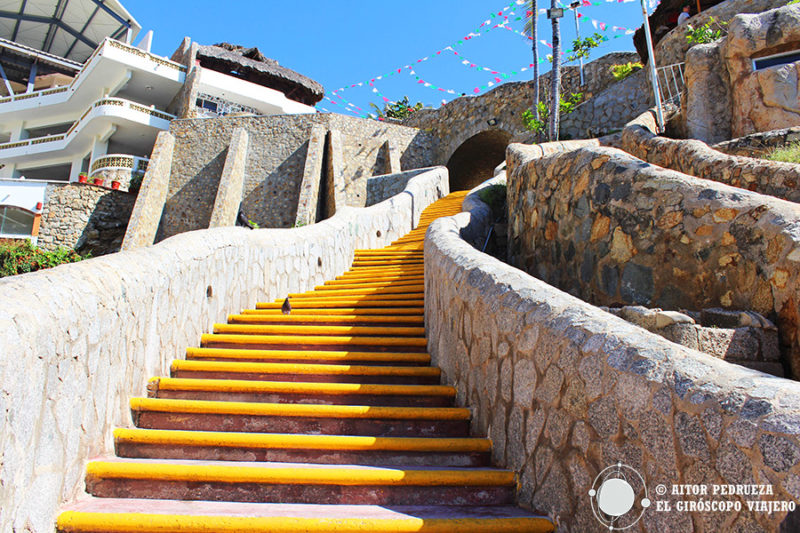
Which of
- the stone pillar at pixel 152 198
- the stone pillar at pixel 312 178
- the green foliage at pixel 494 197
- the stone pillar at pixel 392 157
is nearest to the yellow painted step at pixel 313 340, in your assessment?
the green foliage at pixel 494 197

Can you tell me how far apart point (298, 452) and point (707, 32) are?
12600 millimetres

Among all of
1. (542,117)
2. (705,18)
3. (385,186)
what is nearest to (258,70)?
(385,186)

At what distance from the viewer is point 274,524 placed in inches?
87.6

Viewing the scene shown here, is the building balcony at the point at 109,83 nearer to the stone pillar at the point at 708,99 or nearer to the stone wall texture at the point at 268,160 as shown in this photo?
the stone wall texture at the point at 268,160

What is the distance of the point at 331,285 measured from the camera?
6.82 metres

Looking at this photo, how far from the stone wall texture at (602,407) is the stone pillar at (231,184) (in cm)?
1740

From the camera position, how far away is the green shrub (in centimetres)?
1593

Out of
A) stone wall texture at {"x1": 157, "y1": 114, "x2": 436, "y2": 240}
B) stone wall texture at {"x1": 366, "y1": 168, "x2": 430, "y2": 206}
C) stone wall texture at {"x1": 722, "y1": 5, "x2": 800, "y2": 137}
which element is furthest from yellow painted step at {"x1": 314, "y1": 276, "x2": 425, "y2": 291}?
stone wall texture at {"x1": 157, "y1": 114, "x2": 436, "y2": 240}

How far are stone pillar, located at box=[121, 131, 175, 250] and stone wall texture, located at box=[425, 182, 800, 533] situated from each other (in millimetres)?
19408

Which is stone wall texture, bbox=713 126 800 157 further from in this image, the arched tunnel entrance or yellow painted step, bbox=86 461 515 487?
the arched tunnel entrance

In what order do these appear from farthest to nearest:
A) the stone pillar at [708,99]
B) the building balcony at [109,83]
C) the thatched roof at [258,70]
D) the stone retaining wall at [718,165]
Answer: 1. the thatched roof at [258,70]
2. the building balcony at [109,83]
3. the stone pillar at [708,99]
4. the stone retaining wall at [718,165]

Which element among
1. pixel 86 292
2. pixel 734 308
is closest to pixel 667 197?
pixel 734 308

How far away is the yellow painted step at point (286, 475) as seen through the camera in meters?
2.57

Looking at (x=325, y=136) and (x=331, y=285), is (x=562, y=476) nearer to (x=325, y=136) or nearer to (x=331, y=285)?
(x=331, y=285)
